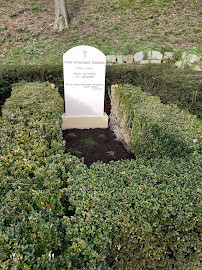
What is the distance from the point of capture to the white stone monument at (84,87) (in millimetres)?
5516

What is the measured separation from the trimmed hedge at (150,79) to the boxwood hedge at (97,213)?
317cm

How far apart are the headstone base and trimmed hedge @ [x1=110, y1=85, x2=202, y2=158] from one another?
1.02m

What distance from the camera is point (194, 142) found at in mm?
3195

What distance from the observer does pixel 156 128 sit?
3.67 metres

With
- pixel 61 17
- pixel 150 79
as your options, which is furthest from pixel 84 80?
pixel 61 17

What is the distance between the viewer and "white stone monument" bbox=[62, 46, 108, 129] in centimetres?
552

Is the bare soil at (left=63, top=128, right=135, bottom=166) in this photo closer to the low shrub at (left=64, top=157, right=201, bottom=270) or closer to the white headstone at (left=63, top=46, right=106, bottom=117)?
the white headstone at (left=63, top=46, right=106, bottom=117)

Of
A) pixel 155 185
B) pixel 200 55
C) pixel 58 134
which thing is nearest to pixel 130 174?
pixel 155 185

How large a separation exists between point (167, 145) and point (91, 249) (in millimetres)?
2219

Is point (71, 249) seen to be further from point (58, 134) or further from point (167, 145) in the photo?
point (167, 145)

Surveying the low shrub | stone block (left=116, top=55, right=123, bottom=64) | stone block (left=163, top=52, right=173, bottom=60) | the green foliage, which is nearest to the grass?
stone block (left=163, top=52, right=173, bottom=60)

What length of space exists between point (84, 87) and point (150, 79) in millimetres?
2139

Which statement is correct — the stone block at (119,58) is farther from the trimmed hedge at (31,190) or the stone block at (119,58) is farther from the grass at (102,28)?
the trimmed hedge at (31,190)

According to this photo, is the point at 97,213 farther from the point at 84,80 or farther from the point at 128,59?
the point at 128,59
